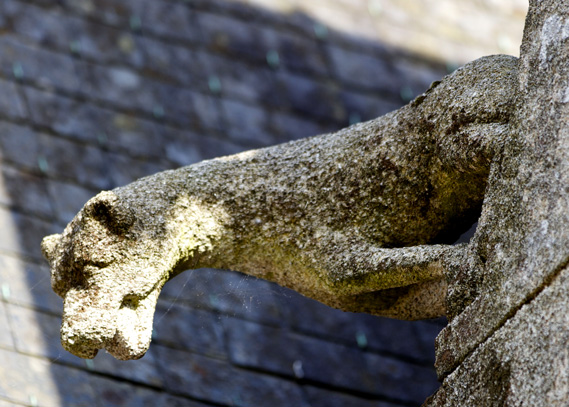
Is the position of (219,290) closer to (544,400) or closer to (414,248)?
(414,248)

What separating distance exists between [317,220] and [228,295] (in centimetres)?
184

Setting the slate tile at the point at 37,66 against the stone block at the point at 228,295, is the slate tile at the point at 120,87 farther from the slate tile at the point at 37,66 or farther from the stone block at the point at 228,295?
the stone block at the point at 228,295

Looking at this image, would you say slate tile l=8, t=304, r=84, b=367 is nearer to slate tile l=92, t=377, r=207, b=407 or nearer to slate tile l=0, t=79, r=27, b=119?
slate tile l=92, t=377, r=207, b=407

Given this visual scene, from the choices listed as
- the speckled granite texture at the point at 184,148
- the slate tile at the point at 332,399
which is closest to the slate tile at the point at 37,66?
the speckled granite texture at the point at 184,148

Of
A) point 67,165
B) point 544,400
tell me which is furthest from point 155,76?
point 544,400

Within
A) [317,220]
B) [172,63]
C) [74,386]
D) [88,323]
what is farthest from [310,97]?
[88,323]

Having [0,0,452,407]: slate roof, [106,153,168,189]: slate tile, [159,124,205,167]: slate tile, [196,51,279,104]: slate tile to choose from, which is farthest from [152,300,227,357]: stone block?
[196,51,279,104]: slate tile

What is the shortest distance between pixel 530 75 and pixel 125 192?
105cm

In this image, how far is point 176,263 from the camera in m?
2.79

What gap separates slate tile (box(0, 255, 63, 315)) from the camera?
437 cm

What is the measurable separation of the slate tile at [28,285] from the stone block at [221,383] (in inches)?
19.2

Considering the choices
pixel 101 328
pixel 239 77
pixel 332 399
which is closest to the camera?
pixel 101 328

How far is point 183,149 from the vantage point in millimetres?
5121

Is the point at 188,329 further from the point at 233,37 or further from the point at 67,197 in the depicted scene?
Result: the point at 233,37
